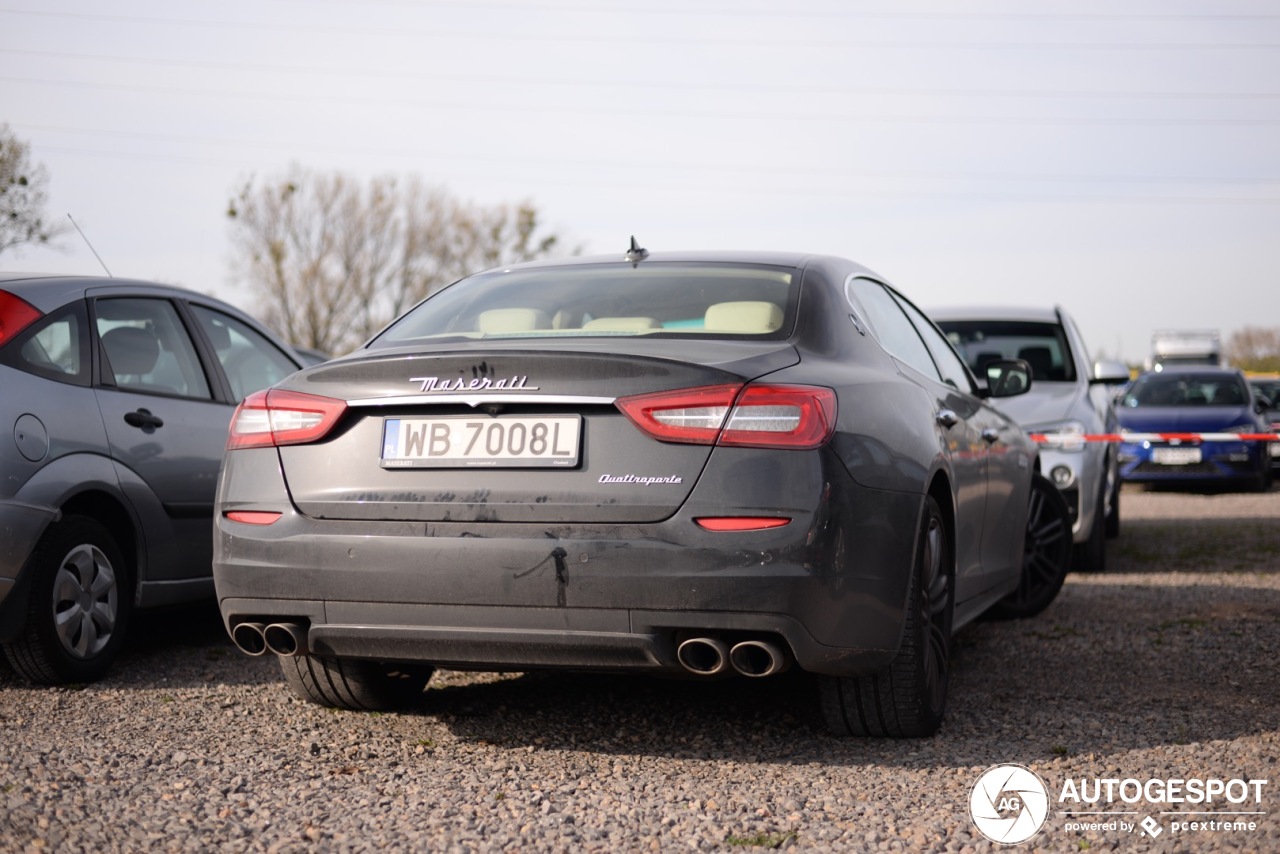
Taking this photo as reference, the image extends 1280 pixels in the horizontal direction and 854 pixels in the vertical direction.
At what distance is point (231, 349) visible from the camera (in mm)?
7000

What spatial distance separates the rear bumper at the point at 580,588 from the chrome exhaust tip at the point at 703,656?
0.03 meters

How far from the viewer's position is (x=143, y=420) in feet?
19.7

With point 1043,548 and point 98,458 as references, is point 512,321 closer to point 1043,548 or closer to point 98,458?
point 98,458

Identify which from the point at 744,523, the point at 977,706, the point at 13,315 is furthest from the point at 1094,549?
the point at 13,315

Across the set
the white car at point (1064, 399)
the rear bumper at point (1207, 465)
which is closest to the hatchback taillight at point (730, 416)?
the white car at point (1064, 399)

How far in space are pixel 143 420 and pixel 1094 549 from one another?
20.7ft

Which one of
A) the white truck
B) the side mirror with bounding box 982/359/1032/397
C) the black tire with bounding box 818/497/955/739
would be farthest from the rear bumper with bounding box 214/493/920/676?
the white truck

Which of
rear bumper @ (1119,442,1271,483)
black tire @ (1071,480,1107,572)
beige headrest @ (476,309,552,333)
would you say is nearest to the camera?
beige headrest @ (476,309,552,333)

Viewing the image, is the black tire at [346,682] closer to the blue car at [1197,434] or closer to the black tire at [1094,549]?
the black tire at [1094,549]

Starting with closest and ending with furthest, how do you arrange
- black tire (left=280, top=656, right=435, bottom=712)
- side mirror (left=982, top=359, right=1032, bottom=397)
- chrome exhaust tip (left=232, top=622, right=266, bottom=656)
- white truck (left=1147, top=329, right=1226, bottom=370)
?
chrome exhaust tip (left=232, top=622, right=266, bottom=656) → black tire (left=280, top=656, right=435, bottom=712) → side mirror (left=982, top=359, right=1032, bottom=397) → white truck (left=1147, top=329, right=1226, bottom=370)

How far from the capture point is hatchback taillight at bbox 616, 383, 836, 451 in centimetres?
379

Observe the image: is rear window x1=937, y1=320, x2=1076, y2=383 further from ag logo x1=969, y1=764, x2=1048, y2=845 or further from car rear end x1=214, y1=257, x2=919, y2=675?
car rear end x1=214, y1=257, x2=919, y2=675

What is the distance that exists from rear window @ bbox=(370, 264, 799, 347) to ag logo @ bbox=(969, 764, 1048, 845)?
1428 millimetres

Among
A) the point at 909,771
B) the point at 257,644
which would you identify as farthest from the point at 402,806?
the point at 909,771
